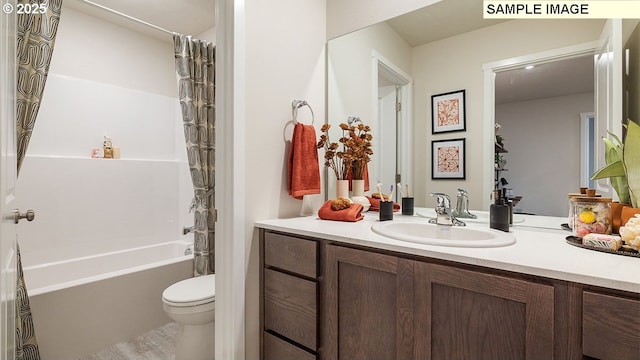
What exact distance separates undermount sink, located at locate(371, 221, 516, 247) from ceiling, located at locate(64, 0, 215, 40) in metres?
2.35

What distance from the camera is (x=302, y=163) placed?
1.62 meters

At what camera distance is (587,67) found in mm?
1177

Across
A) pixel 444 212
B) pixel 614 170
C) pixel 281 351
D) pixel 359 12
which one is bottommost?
pixel 281 351

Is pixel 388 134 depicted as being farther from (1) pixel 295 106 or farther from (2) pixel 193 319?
(2) pixel 193 319

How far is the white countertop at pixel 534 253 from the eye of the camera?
70 cm

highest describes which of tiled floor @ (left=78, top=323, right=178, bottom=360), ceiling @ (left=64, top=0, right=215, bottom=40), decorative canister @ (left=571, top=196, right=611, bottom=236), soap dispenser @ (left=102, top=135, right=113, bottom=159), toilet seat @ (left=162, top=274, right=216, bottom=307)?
ceiling @ (left=64, top=0, right=215, bottom=40)

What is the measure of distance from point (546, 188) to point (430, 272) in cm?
74

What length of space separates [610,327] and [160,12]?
3237 mm

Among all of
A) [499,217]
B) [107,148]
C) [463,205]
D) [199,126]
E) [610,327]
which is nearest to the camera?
Answer: [610,327]

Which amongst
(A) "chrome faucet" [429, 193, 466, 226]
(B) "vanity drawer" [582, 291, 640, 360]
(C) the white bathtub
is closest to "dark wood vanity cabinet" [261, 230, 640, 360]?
(B) "vanity drawer" [582, 291, 640, 360]

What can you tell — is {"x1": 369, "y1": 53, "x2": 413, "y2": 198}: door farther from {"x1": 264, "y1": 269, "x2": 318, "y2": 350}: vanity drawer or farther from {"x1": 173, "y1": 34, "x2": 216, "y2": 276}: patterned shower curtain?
{"x1": 173, "y1": 34, "x2": 216, "y2": 276}: patterned shower curtain

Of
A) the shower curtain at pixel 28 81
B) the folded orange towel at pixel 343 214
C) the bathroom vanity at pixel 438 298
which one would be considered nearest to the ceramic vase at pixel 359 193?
the folded orange towel at pixel 343 214

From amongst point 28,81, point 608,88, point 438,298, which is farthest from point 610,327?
point 28,81

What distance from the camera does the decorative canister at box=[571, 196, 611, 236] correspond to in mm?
971
